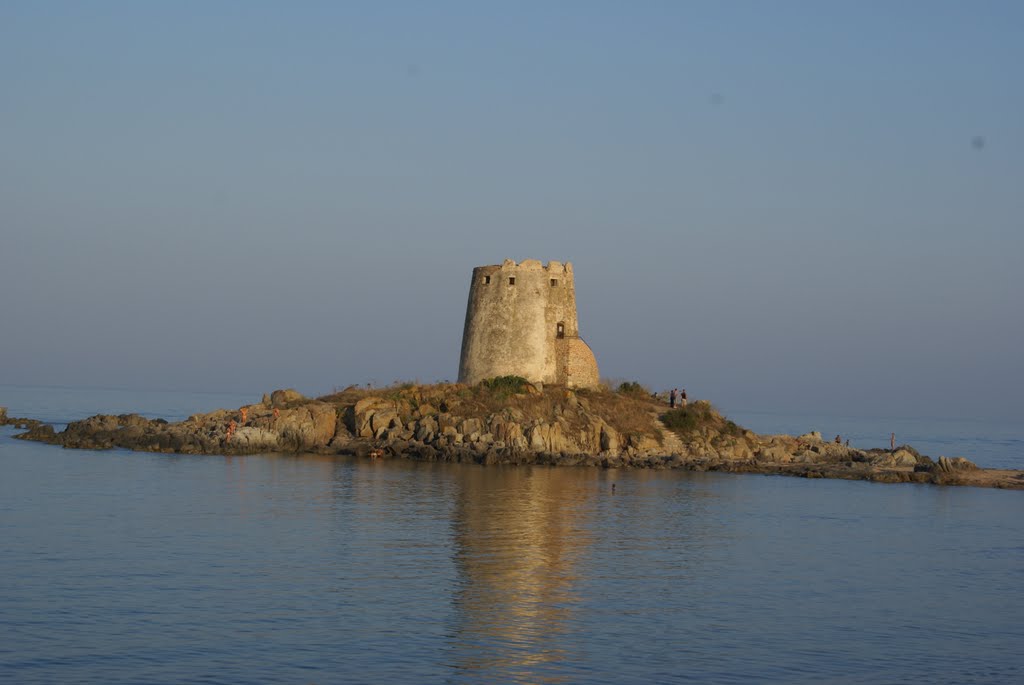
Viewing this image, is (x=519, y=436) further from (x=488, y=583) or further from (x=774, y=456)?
(x=488, y=583)

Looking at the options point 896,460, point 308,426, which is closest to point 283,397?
point 308,426

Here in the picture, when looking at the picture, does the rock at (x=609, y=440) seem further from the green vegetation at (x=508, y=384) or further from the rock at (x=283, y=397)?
the rock at (x=283, y=397)

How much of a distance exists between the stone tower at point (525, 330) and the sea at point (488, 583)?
16.5 meters

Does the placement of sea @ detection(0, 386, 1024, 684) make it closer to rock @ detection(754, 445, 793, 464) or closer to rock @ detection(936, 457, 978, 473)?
rock @ detection(936, 457, 978, 473)

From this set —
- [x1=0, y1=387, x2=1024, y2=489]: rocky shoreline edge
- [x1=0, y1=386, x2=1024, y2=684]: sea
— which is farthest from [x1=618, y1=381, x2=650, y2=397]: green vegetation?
[x1=0, y1=386, x2=1024, y2=684]: sea

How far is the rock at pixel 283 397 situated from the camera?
6369 centimetres

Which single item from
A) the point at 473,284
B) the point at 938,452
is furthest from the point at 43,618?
the point at 938,452

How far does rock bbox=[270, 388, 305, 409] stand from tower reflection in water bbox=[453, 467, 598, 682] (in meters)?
19.0

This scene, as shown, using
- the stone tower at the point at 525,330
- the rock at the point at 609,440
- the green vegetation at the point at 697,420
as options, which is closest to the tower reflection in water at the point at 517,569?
the rock at the point at 609,440

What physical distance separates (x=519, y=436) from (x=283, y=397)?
14.5 metres

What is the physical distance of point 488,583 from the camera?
26969 mm

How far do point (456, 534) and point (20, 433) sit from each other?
46.2m

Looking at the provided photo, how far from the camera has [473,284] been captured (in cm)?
6450

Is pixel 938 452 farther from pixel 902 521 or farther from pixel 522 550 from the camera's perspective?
pixel 522 550
